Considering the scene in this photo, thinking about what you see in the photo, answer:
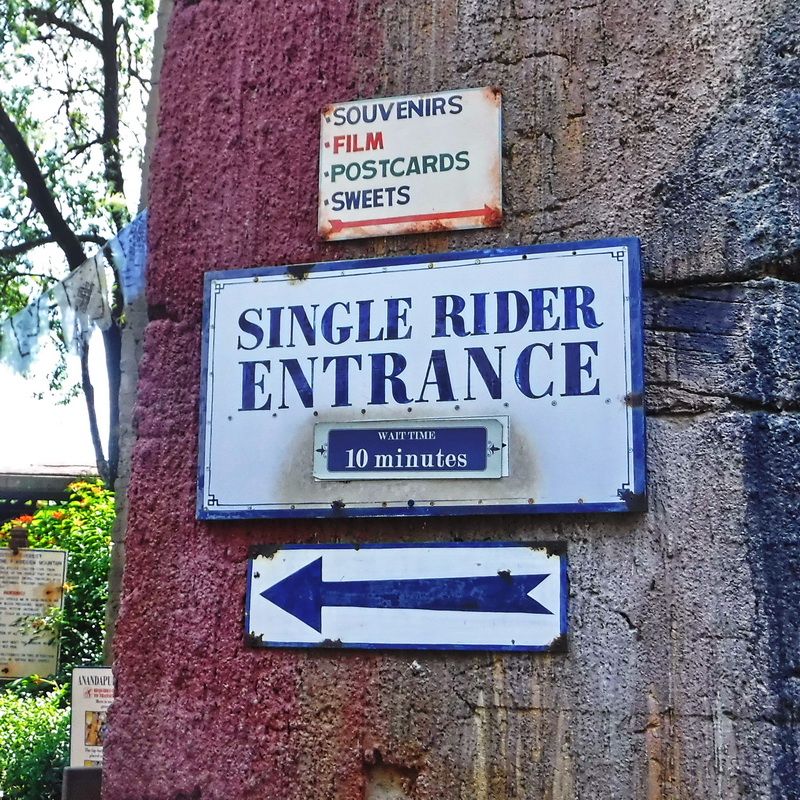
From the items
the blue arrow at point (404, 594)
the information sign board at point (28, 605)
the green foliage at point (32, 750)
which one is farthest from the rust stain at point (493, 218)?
the information sign board at point (28, 605)

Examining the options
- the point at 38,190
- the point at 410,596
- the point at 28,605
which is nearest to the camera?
the point at 410,596

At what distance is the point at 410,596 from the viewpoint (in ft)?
7.87

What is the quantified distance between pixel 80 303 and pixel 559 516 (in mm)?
1918

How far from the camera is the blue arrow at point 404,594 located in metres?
2.34

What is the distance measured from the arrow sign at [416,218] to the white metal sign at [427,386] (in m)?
0.10

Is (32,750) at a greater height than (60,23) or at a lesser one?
lesser

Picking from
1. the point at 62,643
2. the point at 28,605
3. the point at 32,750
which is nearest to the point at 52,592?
the point at 28,605

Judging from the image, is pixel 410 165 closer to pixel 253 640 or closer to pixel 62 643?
pixel 253 640

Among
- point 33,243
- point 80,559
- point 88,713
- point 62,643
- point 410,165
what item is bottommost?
point 88,713

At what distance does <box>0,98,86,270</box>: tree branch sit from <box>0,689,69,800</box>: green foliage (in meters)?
4.13

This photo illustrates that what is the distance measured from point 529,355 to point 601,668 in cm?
69

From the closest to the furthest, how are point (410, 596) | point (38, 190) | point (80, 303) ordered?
point (410, 596) → point (80, 303) → point (38, 190)

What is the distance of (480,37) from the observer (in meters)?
2.63

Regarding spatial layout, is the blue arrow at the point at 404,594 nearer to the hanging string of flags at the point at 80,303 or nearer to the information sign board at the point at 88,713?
the hanging string of flags at the point at 80,303
